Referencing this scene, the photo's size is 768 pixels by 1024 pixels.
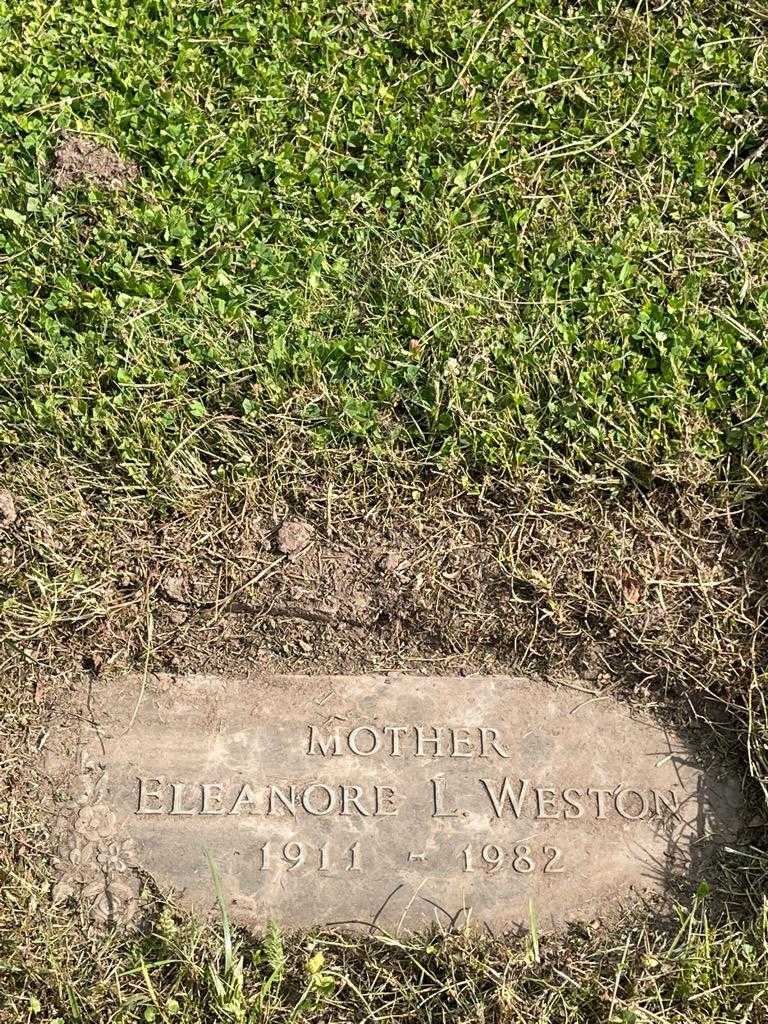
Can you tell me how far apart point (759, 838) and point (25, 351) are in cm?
247

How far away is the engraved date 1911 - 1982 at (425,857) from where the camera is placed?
2.47 m

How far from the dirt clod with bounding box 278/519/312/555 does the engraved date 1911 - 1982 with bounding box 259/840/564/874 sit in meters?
0.78

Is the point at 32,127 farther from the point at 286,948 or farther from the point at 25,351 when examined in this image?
the point at 286,948

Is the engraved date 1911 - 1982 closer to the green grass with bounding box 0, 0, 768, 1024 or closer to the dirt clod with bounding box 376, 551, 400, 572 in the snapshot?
the green grass with bounding box 0, 0, 768, 1024

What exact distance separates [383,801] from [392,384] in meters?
1.17

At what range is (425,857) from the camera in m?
2.48

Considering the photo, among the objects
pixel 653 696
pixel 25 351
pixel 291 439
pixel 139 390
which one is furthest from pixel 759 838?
pixel 25 351

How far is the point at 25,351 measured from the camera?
2773 mm

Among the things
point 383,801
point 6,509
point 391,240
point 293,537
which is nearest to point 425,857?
point 383,801

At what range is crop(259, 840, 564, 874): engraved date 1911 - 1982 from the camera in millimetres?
2467

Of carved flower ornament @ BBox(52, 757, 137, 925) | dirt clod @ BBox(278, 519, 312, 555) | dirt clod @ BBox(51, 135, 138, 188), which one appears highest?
dirt clod @ BBox(51, 135, 138, 188)

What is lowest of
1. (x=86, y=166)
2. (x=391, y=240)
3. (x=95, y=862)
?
(x=95, y=862)

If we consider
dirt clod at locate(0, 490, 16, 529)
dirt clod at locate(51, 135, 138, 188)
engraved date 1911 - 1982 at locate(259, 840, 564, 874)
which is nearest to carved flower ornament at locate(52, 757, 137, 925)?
engraved date 1911 - 1982 at locate(259, 840, 564, 874)

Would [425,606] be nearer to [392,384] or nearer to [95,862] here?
[392,384]
